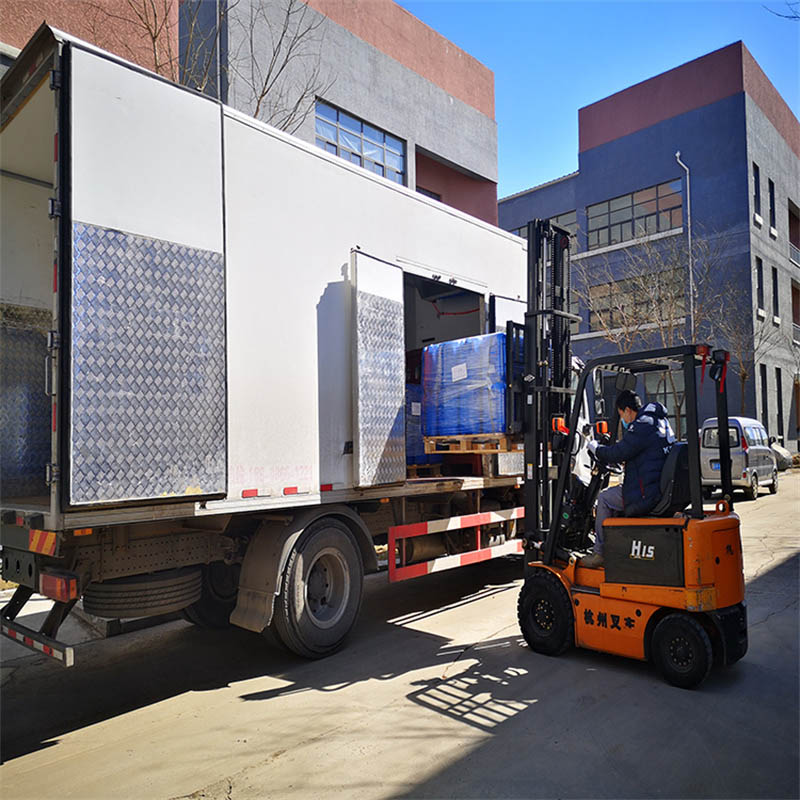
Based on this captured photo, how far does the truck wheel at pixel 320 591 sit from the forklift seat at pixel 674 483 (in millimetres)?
2522

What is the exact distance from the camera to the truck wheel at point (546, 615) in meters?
5.37

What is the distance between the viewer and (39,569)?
4590mm

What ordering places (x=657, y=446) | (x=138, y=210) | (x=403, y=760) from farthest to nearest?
(x=657, y=446), (x=138, y=210), (x=403, y=760)

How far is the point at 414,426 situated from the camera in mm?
7379

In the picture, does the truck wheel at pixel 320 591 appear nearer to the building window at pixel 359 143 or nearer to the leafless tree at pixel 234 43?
the leafless tree at pixel 234 43

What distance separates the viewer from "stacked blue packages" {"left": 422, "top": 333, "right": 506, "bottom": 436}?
6.29m

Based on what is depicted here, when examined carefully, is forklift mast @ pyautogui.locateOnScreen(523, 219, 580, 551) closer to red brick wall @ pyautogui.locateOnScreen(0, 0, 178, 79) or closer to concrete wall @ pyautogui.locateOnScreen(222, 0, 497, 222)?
red brick wall @ pyautogui.locateOnScreen(0, 0, 178, 79)

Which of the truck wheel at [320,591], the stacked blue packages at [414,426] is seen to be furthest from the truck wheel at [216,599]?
the stacked blue packages at [414,426]

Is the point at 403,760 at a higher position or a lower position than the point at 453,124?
lower

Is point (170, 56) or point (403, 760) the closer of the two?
point (403, 760)

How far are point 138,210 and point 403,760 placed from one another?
365 cm

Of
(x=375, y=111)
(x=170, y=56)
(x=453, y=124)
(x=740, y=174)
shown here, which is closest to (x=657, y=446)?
(x=170, y=56)

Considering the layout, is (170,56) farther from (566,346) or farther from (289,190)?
(566,346)

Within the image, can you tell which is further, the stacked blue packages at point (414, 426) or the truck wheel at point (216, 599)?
the stacked blue packages at point (414, 426)
